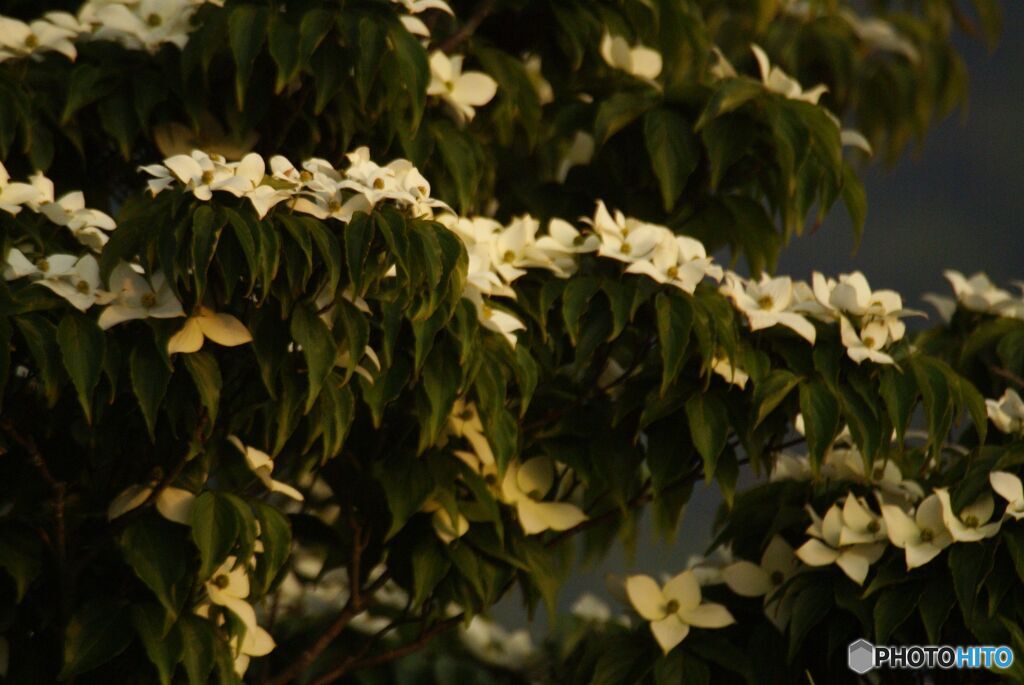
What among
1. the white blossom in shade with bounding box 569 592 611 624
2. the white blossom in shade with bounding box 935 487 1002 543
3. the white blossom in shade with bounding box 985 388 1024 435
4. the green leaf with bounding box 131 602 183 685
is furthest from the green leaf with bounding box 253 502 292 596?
the white blossom in shade with bounding box 569 592 611 624

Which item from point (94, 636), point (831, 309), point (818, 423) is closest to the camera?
point (94, 636)

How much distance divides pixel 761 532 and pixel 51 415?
878 mm

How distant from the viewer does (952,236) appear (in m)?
3.86

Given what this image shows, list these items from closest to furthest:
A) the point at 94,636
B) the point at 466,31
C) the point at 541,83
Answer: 1. the point at 94,636
2. the point at 466,31
3. the point at 541,83

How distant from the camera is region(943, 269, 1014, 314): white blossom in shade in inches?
82.4

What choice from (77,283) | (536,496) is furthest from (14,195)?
(536,496)

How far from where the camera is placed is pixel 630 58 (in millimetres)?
2141

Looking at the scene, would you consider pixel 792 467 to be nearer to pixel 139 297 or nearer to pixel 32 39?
pixel 139 297

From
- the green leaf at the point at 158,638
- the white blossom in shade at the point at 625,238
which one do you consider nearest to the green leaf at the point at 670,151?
the white blossom in shade at the point at 625,238

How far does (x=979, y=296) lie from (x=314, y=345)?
1.00 metres

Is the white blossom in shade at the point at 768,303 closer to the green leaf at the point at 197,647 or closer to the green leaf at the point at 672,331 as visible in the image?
the green leaf at the point at 672,331

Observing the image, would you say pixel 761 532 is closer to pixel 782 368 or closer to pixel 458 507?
pixel 782 368

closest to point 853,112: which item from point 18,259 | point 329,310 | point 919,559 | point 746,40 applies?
point 746,40

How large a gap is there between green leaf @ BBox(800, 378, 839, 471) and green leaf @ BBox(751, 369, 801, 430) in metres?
0.02
